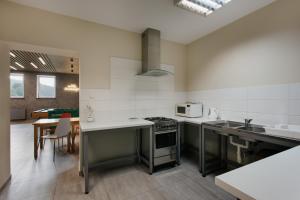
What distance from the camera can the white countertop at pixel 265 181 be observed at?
54 cm

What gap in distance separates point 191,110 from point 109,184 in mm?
1906

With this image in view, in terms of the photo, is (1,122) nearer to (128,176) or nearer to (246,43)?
(128,176)

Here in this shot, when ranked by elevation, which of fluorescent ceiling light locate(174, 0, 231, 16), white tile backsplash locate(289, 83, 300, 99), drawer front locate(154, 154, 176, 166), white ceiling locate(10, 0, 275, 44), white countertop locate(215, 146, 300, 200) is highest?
white ceiling locate(10, 0, 275, 44)

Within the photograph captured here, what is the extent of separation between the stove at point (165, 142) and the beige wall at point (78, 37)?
1.23m

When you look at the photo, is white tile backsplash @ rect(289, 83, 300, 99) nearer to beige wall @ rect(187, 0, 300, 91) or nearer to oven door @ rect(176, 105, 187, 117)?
beige wall @ rect(187, 0, 300, 91)

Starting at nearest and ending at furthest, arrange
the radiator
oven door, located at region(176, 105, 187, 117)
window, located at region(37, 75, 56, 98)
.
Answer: oven door, located at region(176, 105, 187, 117), the radiator, window, located at region(37, 75, 56, 98)

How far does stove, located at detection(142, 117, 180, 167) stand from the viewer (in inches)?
94.9

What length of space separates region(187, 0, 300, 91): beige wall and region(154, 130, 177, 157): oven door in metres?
1.31

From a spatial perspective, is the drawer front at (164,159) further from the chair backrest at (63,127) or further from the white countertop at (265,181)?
the chair backrest at (63,127)

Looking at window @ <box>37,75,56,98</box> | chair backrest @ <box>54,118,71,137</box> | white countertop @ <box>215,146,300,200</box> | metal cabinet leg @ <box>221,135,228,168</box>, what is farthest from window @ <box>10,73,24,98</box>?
white countertop @ <box>215,146,300,200</box>

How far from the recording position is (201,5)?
6.59ft

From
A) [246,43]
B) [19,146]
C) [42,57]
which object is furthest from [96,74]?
[42,57]

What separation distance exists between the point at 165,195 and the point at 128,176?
2.37 ft

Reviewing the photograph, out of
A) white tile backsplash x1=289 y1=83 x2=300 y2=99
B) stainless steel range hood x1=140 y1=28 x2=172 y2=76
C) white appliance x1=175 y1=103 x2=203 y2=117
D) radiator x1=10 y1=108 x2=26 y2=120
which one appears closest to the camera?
white tile backsplash x1=289 y1=83 x2=300 y2=99
